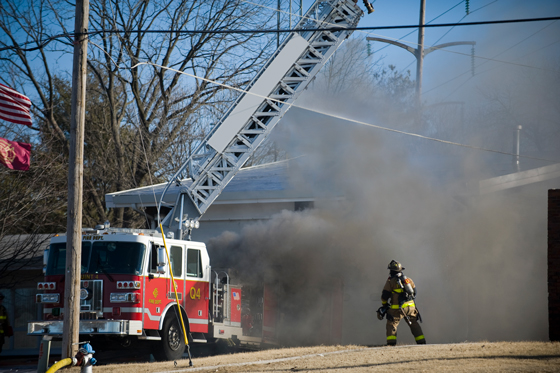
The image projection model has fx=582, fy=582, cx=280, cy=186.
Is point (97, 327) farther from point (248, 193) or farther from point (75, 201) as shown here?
point (248, 193)

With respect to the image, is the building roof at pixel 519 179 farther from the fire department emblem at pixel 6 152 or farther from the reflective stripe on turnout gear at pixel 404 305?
the fire department emblem at pixel 6 152

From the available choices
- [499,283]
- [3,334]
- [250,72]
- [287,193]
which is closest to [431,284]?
[499,283]

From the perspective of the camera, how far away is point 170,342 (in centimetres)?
1066

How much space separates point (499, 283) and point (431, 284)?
1558 mm

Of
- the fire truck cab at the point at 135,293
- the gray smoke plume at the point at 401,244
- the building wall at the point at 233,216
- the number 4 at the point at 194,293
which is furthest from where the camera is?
the building wall at the point at 233,216

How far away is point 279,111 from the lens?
40.9ft

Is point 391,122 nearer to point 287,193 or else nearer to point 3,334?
point 287,193

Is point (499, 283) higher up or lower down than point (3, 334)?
higher up

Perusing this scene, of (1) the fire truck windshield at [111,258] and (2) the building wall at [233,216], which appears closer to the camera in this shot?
(1) the fire truck windshield at [111,258]

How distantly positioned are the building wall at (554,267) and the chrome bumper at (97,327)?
6971 mm

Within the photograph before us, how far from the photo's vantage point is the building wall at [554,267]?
9.79m

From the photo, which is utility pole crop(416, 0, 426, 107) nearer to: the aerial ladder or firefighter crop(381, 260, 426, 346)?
the aerial ladder

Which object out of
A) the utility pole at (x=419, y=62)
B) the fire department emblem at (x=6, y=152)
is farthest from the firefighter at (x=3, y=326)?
the utility pole at (x=419, y=62)

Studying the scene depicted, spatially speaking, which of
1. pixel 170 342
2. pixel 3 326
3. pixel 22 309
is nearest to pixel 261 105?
pixel 170 342
